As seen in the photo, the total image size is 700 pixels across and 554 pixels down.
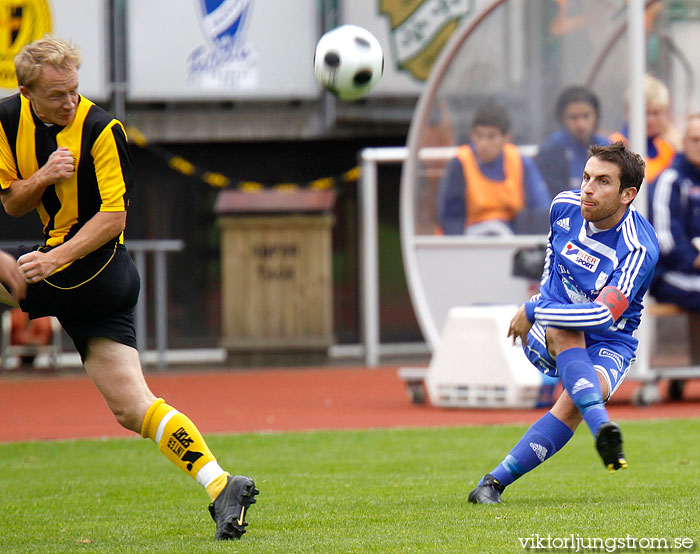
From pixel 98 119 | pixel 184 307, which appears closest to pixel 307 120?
pixel 184 307

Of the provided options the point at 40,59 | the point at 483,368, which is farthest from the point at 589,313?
the point at 483,368

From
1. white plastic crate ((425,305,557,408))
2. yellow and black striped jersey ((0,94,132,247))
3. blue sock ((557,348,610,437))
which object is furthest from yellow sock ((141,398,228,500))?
white plastic crate ((425,305,557,408))

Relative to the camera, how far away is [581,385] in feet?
17.0

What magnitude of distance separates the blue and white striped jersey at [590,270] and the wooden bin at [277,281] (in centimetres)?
1030

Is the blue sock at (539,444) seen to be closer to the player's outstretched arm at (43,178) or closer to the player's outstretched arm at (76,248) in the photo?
the player's outstretched arm at (76,248)

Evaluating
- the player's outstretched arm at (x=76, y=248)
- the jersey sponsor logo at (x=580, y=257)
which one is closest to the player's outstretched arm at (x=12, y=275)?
the player's outstretched arm at (x=76, y=248)

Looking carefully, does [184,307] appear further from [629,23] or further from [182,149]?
[629,23]

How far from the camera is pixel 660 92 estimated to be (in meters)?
11.4

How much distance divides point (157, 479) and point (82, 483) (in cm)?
40

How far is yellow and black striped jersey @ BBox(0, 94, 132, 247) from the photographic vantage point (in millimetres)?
5004

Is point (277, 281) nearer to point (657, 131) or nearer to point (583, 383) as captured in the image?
point (657, 131)

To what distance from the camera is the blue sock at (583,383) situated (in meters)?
5.10

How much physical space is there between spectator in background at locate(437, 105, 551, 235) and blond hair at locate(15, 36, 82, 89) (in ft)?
23.6

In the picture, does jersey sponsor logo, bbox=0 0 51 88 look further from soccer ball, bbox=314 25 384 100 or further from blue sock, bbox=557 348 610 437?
blue sock, bbox=557 348 610 437
